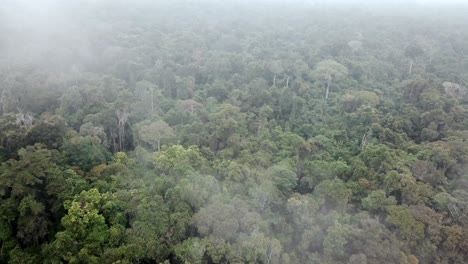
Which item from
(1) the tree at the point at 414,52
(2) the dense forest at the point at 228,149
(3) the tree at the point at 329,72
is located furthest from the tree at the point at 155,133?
(1) the tree at the point at 414,52

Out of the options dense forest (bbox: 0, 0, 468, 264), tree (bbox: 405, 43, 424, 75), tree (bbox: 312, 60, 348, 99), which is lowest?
dense forest (bbox: 0, 0, 468, 264)

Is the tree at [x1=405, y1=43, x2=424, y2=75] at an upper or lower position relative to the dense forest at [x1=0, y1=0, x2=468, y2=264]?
upper

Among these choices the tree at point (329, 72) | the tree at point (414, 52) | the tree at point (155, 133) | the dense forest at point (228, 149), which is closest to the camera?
the dense forest at point (228, 149)

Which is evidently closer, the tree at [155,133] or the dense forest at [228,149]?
the dense forest at [228,149]

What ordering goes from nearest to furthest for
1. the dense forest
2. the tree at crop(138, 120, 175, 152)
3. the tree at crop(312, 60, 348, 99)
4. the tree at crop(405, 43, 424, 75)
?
the dense forest → the tree at crop(138, 120, 175, 152) → the tree at crop(312, 60, 348, 99) → the tree at crop(405, 43, 424, 75)

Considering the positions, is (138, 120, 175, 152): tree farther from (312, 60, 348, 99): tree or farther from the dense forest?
(312, 60, 348, 99): tree

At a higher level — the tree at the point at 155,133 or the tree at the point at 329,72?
the tree at the point at 329,72

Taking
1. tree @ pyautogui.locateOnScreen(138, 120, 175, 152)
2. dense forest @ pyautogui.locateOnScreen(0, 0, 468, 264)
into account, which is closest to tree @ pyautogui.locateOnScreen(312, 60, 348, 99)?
dense forest @ pyautogui.locateOnScreen(0, 0, 468, 264)

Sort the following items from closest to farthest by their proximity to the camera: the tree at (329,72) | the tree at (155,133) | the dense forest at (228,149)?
the dense forest at (228,149) < the tree at (155,133) < the tree at (329,72)

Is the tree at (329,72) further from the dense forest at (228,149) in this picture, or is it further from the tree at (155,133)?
the tree at (155,133)
